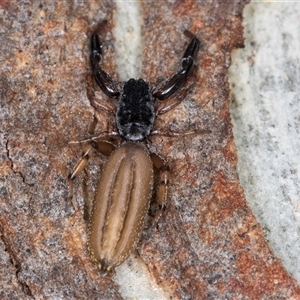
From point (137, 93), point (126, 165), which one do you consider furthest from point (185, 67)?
point (126, 165)

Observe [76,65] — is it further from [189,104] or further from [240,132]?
[240,132]

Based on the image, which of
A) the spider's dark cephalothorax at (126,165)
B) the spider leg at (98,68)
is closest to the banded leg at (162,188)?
the spider's dark cephalothorax at (126,165)

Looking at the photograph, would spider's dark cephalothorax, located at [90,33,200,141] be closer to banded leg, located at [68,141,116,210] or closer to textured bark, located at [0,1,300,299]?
textured bark, located at [0,1,300,299]

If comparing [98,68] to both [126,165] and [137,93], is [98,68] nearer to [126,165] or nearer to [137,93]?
[137,93]

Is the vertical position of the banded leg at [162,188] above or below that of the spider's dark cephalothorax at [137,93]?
below

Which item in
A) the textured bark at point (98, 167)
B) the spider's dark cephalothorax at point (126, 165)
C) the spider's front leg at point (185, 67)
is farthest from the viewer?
the spider's front leg at point (185, 67)

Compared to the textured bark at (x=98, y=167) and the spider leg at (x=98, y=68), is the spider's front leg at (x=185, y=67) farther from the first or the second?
the spider leg at (x=98, y=68)
